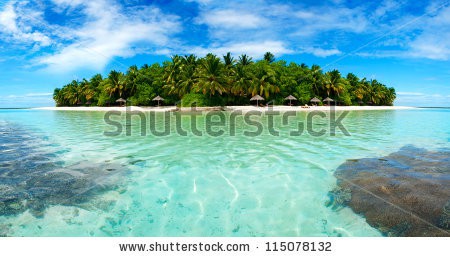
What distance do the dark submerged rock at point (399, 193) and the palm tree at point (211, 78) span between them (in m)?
30.7

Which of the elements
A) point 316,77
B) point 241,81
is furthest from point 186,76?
point 316,77

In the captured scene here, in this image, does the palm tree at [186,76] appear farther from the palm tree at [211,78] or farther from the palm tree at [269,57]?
the palm tree at [269,57]

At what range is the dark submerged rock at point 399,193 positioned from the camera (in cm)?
315

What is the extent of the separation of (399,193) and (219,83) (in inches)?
1344

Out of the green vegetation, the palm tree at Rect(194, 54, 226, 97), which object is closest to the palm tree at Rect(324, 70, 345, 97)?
the green vegetation

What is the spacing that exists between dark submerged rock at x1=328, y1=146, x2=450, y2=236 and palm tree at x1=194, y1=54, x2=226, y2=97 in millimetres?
30702

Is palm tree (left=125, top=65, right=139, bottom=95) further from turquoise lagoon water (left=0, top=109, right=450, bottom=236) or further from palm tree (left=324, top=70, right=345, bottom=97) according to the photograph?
turquoise lagoon water (left=0, top=109, right=450, bottom=236)

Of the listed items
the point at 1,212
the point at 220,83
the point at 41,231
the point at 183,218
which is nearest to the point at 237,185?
the point at 183,218

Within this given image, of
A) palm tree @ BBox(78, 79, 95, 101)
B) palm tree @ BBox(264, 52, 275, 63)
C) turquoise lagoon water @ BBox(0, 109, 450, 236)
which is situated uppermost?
palm tree @ BBox(264, 52, 275, 63)

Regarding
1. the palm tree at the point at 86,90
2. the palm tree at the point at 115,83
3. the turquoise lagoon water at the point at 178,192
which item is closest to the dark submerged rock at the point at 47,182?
the turquoise lagoon water at the point at 178,192

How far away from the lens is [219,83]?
37219 mm

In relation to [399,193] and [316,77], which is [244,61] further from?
[399,193]

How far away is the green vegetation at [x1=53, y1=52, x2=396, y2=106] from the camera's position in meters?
37.8
